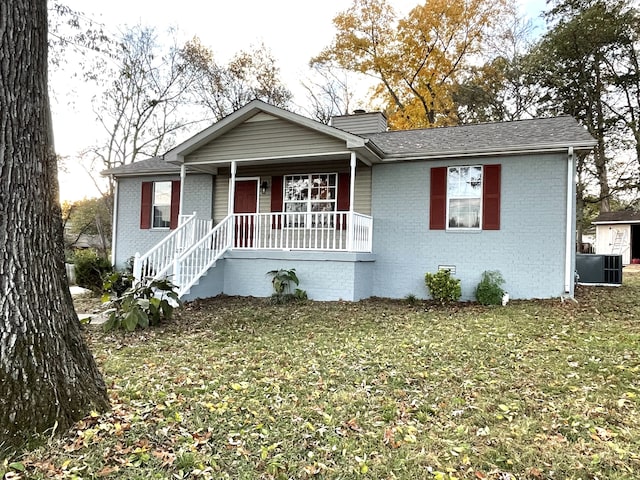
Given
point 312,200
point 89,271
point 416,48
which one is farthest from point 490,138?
point 416,48

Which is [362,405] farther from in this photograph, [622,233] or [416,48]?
[622,233]

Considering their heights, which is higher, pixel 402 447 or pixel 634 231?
pixel 634 231

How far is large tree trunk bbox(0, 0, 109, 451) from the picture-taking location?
2.66 m

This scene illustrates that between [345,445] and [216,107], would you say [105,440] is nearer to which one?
[345,445]

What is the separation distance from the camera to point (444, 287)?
331 inches

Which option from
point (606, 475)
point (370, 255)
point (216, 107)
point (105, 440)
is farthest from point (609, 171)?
point (105, 440)

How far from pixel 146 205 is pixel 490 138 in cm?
927

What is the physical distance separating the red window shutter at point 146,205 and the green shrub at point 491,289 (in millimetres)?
9039

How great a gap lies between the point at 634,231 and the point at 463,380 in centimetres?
2412

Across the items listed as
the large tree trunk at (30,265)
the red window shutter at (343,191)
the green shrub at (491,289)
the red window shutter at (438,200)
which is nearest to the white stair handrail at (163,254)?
the red window shutter at (343,191)

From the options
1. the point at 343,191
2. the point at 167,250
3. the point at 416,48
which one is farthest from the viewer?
the point at 416,48

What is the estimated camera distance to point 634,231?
2264cm

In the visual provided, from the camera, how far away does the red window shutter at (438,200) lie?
9.20 m

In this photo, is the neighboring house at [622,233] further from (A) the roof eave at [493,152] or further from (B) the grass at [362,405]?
(B) the grass at [362,405]
